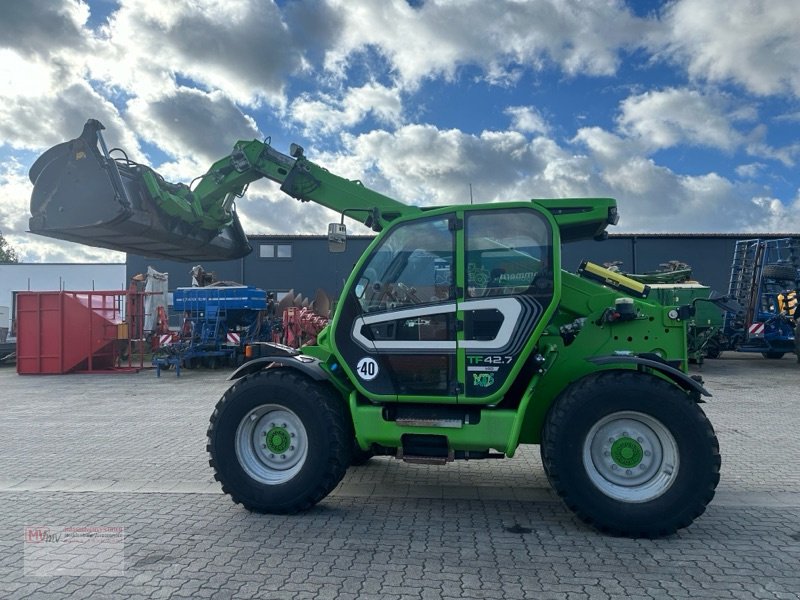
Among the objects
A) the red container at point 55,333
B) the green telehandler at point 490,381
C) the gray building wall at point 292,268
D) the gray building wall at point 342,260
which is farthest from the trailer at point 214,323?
the green telehandler at point 490,381

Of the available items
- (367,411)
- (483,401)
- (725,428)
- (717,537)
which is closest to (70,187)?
(367,411)

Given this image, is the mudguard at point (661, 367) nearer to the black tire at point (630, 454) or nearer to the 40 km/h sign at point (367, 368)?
the black tire at point (630, 454)

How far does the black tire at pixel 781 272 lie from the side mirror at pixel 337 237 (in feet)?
51.4

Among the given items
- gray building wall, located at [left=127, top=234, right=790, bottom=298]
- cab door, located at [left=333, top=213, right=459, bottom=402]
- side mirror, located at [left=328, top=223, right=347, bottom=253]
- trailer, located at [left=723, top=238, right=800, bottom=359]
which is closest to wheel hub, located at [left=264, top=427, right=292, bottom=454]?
cab door, located at [left=333, top=213, right=459, bottom=402]

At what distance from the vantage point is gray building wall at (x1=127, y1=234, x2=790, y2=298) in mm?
26672

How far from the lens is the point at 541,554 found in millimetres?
4070

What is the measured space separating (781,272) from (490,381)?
15747 millimetres

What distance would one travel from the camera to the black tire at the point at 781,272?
662 inches

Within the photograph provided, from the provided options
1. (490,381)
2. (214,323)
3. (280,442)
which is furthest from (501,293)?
(214,323)

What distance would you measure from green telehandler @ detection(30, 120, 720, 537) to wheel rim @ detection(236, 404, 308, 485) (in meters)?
0.01

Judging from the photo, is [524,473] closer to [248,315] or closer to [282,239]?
[248,315]

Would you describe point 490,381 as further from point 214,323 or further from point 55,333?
point 55,333

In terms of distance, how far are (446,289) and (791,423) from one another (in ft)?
22.6

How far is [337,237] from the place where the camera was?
5492 mm
